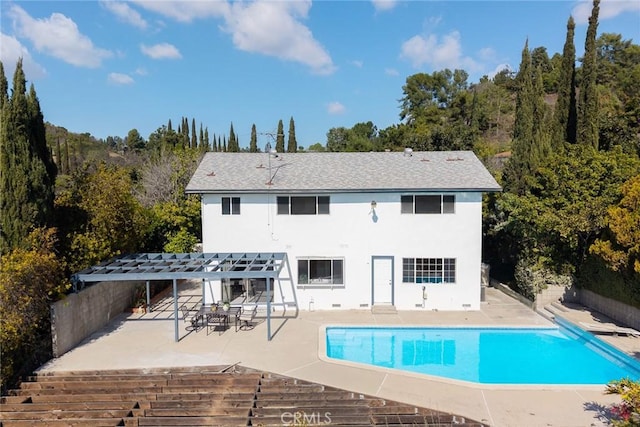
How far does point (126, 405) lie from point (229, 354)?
3.49 metres

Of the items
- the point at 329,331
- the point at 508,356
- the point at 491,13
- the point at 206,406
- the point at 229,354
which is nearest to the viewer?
the point at 206,406

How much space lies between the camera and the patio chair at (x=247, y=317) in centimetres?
1554

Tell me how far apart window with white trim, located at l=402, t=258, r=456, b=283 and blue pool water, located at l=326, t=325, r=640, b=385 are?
8.53 feet

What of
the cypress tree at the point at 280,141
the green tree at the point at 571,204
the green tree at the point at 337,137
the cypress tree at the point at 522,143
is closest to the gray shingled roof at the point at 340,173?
the green tree at the point at 571,204

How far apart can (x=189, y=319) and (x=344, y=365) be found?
729 centimetres

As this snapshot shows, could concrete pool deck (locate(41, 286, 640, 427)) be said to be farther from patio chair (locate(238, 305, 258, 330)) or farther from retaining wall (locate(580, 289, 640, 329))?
retaining wall (locate(580, 289, 640, 329))

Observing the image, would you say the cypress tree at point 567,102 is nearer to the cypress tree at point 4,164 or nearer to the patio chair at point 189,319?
the patio chair at point 189,319

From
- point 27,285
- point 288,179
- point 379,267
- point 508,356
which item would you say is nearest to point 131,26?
point 288,179

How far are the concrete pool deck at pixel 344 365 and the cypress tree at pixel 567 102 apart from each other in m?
13.4

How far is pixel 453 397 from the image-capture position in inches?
404

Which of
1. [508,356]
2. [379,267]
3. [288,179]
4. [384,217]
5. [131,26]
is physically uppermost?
[131,26]

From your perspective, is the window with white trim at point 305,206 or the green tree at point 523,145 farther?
the green tree at point 523,145

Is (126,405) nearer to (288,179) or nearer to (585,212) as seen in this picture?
(288,179)

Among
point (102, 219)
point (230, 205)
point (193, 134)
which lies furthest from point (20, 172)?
point (193, 134)
